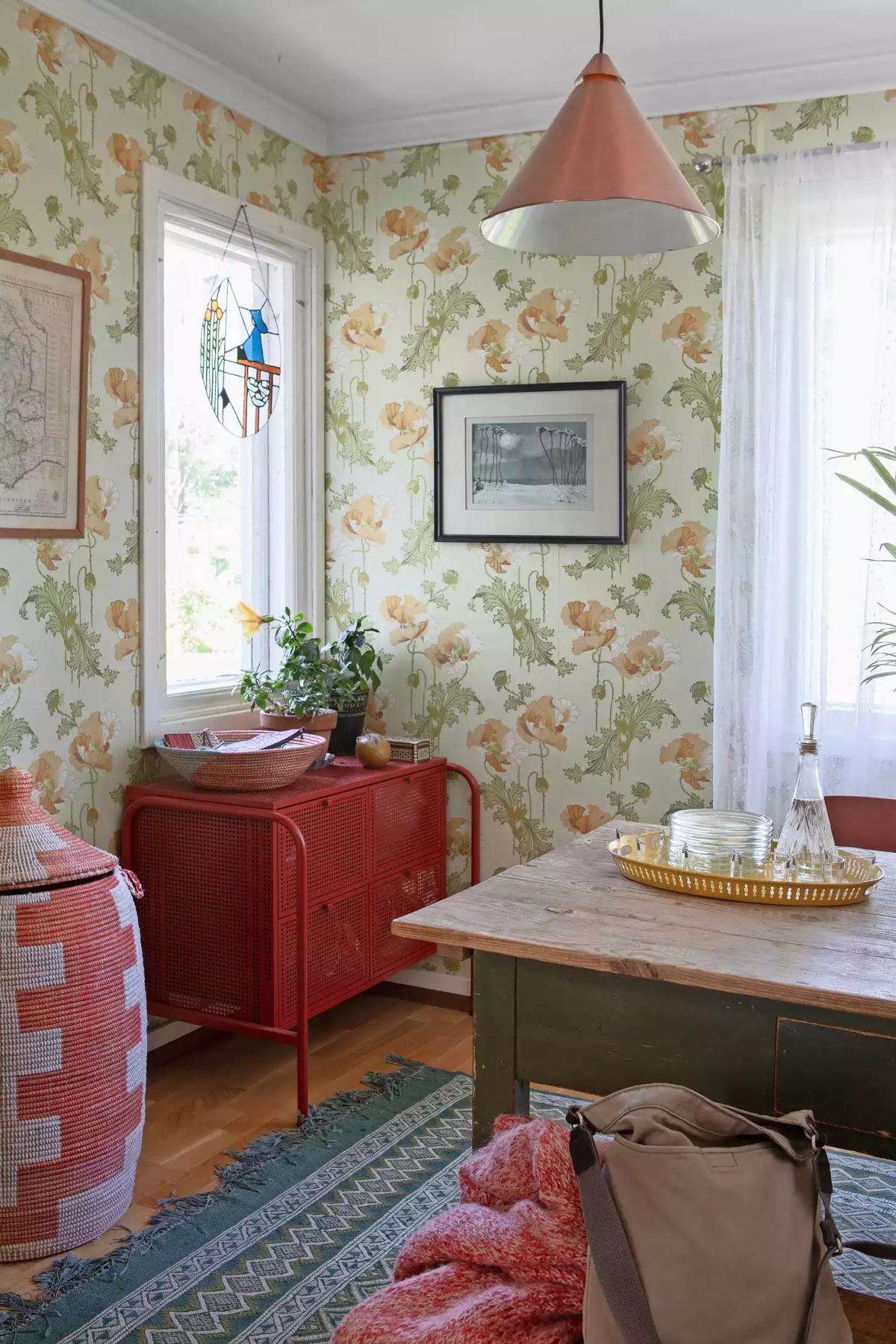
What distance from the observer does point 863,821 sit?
276 cm

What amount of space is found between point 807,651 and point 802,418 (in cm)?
63

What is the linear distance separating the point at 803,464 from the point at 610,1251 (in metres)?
2.41

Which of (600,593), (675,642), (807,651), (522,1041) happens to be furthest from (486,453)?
(522,1041)

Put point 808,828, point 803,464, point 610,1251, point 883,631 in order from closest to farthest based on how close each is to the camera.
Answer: point 610,1251 < point 808,828 < point 883,631 < point 803,464

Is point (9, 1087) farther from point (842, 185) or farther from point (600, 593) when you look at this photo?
point (842, 185)

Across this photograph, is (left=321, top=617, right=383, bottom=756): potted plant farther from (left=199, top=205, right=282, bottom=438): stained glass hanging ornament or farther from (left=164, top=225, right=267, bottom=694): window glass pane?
(left=199, top=205, right=282, bottom=438): stained glass hanging ornament

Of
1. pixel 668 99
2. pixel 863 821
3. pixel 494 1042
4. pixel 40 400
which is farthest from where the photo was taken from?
pixel 668 99

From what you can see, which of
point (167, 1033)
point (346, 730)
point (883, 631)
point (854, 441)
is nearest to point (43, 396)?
point (346, 730)

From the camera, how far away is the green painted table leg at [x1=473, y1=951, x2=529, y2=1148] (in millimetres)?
1932

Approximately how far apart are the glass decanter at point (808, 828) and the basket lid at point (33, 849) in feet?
4.56

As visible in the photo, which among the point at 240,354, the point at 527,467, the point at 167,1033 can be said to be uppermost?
the point at 240,354

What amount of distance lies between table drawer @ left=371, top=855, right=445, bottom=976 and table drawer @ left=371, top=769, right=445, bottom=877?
0.14ft

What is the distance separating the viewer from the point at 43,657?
2.99 metres

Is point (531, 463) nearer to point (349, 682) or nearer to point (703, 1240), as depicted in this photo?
point (349, 682)
